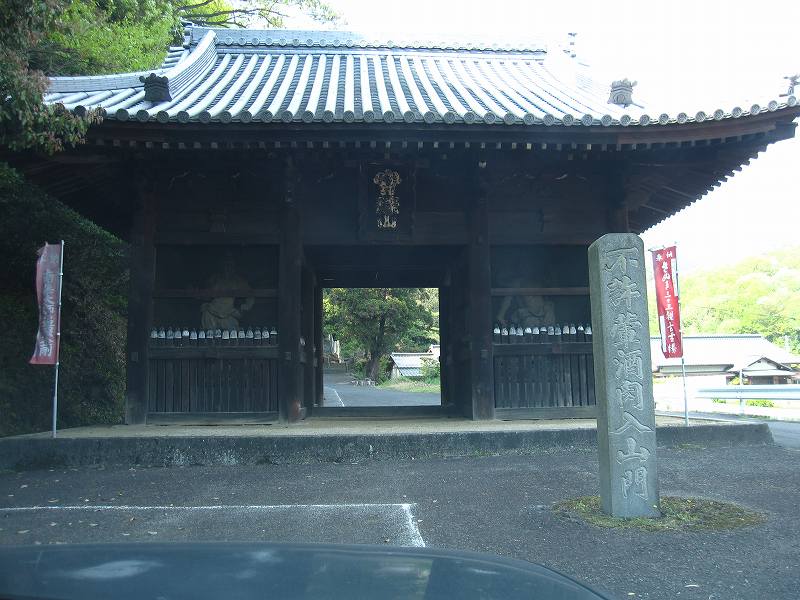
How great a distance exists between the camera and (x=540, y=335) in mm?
8164

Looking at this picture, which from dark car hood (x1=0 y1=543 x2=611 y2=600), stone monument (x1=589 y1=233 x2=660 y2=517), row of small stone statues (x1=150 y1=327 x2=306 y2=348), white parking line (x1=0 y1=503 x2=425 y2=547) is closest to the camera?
dark car hood (x1=0 y1=543 x2=611 y2=600)

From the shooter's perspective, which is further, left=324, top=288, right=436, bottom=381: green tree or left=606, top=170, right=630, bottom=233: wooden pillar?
left=324, top=288, right=436, bottom=381: green tree

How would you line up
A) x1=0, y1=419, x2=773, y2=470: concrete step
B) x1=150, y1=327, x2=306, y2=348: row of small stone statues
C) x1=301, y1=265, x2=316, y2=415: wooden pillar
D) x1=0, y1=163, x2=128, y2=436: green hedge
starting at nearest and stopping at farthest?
x1=0, y1=419, x2=773, y2=470: concrete step → x1=150, y1=327, x2=306, y2=348: row of small stone statues → x1=0, y1=163, x2=128, y2=436: green hedge → x1=301, y1=265, x2=316, y2=415: wooden pillar

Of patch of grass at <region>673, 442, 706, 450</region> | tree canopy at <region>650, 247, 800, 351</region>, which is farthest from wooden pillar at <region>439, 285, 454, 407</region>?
tree canopy at <region>650, 247, 800, 351</region>

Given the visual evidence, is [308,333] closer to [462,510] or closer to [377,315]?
[462,510]

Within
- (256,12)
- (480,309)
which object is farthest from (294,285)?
(256,12)

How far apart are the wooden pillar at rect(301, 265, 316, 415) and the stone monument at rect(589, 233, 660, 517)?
545 centimetres

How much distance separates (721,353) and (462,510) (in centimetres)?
3953

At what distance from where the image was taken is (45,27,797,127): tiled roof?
22.4ft

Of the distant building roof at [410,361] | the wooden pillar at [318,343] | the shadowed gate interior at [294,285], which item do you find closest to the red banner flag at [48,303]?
the shadowed gate interior at [294,285]

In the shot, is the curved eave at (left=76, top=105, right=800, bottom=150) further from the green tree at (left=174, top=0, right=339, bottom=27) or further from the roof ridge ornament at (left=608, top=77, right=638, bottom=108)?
the green tree at (left=174, top=0, right=339, bottom=27)

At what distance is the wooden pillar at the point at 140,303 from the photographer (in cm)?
755

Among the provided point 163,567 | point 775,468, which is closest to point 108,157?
point 163,567

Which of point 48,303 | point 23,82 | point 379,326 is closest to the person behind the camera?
point 23,82
